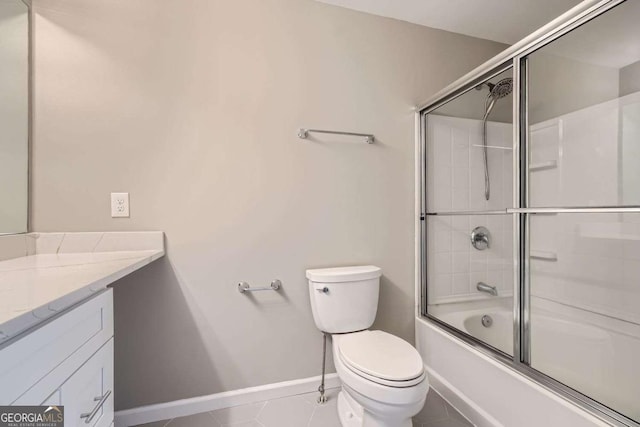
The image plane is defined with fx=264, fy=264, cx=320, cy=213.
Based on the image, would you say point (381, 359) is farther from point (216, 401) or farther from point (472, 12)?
point (472, 12)

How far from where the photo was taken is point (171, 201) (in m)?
1.34

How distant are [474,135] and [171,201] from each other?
1897 mm

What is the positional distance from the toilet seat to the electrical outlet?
1.23 metres

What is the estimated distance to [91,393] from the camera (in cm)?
71

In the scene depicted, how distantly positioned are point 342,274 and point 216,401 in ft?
3.08

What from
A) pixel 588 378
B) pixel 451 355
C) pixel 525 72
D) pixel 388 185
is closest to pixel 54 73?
pixel 388 185

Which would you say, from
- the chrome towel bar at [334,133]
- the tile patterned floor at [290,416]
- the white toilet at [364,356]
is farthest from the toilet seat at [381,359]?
the chrome towel bar at [334,133]

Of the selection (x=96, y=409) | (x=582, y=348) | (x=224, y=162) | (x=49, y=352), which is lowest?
(x=582, y=348)

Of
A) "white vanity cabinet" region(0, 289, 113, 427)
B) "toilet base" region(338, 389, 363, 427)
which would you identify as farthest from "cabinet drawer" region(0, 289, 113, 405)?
"toilet base" region(338, 389, 363, 427)

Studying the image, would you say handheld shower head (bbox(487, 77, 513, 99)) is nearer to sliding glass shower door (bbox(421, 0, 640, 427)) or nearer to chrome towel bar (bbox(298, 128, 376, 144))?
sliding glass shower door (bbox(421, 0, 640, 427))

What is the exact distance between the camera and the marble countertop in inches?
18.7

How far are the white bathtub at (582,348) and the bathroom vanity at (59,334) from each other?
160cm

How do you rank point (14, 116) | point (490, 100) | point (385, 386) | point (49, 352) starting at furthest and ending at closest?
point (490, 100)
point (14, 116)
point (385, 386)
point (49, 352)

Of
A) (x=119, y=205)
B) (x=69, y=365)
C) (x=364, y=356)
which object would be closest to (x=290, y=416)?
(x=364, y=356)
